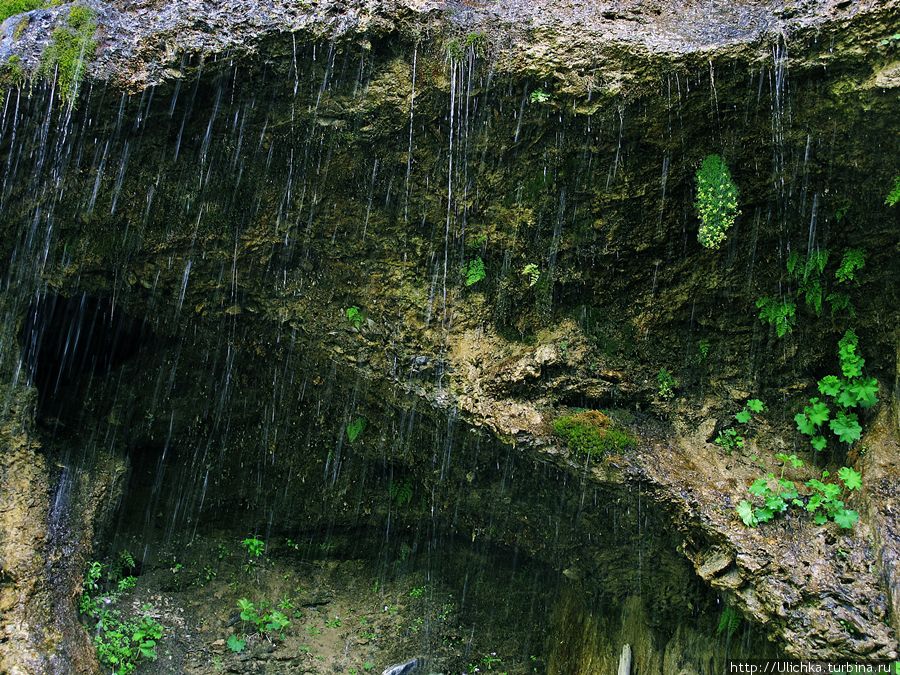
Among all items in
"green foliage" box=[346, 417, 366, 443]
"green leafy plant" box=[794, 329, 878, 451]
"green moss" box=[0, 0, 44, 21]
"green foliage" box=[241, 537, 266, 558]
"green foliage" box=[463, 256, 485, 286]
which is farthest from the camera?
"green foliage" box=[241, 537, 266, 558]

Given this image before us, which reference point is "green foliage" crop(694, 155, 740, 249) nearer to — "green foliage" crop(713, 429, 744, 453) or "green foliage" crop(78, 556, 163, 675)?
"green foliage" crop(713, 429, 744, 453)

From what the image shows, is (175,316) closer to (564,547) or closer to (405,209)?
(405,209)

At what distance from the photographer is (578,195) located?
5680 mm

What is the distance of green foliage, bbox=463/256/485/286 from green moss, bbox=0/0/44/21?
4.46 m

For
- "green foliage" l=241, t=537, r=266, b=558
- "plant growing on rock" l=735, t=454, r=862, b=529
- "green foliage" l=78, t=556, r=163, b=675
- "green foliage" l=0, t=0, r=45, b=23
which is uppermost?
"green foliage" l=0, t=0, r=45, b=23

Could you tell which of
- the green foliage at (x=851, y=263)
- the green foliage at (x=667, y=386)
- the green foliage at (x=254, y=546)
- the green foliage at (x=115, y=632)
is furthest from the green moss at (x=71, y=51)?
the green foliage at (x=851, y=263)

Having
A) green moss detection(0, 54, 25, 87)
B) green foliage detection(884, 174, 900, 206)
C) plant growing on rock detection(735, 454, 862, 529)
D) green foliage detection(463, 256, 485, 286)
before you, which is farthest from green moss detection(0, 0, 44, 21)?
plant growing on rock detection(735, 454, 862, 529)

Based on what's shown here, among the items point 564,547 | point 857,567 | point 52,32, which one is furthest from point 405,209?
point 857,567

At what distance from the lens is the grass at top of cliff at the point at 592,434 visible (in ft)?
18.3

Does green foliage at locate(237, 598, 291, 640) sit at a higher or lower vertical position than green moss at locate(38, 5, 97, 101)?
lower

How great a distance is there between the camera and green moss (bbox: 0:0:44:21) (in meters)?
6.23

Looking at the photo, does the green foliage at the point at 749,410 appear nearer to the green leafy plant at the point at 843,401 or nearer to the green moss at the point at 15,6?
the green leafy plant at the point at 843,401

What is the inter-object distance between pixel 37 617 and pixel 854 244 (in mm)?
7219

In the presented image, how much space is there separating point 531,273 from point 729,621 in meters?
3.19
